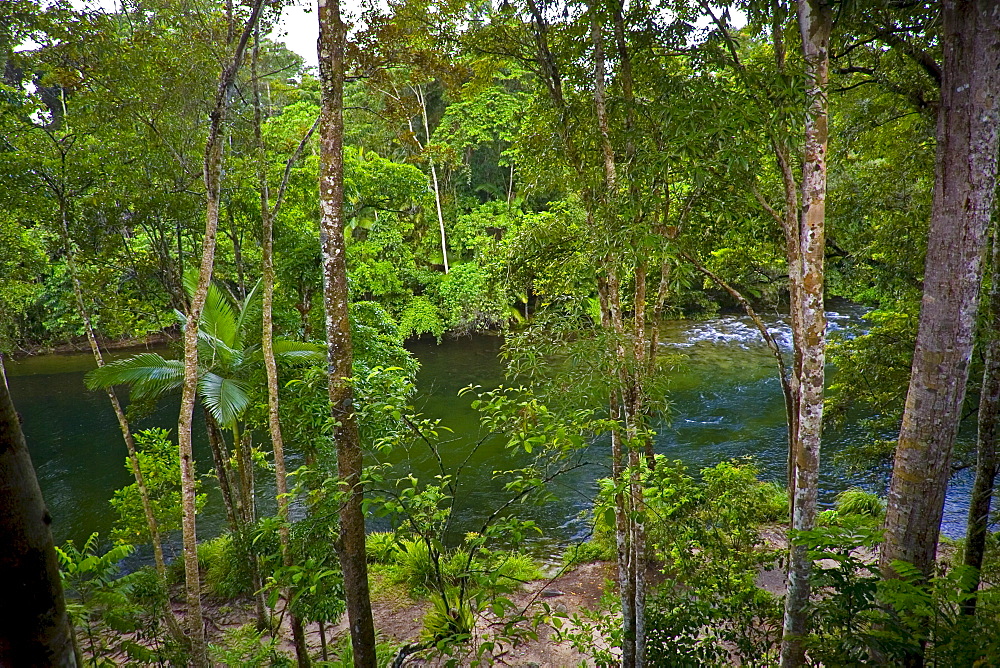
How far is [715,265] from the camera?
26.0ft

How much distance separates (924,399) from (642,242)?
2301 mm

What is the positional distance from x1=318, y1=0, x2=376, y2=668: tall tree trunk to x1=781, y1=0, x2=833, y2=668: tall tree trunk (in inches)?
132

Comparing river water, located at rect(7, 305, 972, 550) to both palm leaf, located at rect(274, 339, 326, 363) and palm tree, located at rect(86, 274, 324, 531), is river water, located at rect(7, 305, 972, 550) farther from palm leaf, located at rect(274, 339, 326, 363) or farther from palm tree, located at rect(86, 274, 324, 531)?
palm tree, located at rect(86, 274, 324, 531)

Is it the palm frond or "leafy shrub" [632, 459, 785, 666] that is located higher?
the palm frond

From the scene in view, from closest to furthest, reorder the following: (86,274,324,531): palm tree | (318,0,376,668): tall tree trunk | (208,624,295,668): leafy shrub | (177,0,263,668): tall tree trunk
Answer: (318,0,376,668): tall tree trunk < (177,0,263,668): tall tree trunk < (208,624,295,668): leafy shrub < (86,274,324,531): palm tree

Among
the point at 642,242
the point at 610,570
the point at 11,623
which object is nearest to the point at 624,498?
the point at 642,242

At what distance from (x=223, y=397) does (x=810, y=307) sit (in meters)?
6.43

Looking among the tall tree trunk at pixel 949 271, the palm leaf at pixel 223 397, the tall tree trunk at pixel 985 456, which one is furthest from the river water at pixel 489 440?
the tall tree trunk at pixel 949 271

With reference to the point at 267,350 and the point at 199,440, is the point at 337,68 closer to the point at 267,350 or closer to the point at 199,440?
the point at 267,350

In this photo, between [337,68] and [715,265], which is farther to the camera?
[715,265]

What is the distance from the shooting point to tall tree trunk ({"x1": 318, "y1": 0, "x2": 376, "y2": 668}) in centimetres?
454

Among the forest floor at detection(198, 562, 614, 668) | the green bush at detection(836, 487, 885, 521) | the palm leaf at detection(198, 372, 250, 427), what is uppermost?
the palm leaf at detection(198, 372, 250, 427)

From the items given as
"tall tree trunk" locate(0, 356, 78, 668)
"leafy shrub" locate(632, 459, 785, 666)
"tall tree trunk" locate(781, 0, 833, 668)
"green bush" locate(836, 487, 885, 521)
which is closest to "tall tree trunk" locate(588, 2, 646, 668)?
"leafy shrub" locate(632, 459, 785, 666)

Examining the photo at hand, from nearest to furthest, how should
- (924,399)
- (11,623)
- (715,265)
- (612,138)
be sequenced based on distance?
(11,623) < (924,399) < (612,138) < (715,265)
